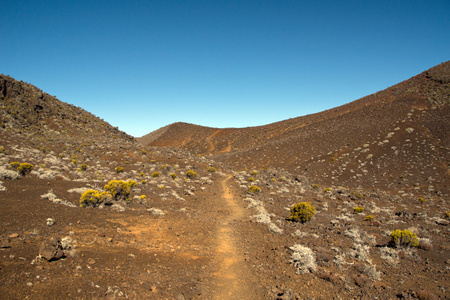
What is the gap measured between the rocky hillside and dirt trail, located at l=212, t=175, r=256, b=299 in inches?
1123

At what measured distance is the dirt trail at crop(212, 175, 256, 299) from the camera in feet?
22.3

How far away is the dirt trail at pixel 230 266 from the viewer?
680 centimetres

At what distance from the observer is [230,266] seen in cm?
823

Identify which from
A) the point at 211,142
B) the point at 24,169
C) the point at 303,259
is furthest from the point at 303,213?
the point at 211,142

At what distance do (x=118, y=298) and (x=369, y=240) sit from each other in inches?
440

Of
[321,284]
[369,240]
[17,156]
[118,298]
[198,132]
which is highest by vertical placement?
[198,132]

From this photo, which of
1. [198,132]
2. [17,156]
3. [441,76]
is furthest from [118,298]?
[198,132]

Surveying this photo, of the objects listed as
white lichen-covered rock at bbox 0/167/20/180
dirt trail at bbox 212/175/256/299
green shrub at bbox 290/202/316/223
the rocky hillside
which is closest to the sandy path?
dirt trail at bbox 212/175/256/299

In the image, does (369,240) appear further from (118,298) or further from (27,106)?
(27,106)

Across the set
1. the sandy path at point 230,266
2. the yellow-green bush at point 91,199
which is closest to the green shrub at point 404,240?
the sandy path at point 230,266

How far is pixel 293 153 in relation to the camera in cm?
4966

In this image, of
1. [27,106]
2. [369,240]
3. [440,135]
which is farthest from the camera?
[440,135]

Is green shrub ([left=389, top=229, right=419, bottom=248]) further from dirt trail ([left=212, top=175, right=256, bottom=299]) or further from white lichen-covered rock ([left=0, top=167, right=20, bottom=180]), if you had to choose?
white lichen-covered rock ([left=0, top=167, right=20, bottom=180])

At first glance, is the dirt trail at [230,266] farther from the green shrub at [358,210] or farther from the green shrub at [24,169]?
the green shrub at [24,169]
